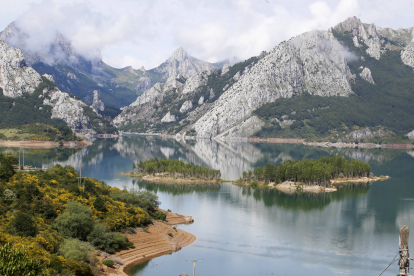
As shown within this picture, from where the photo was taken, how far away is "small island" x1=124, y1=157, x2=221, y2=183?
409ft

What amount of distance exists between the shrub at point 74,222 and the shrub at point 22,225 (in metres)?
6.39

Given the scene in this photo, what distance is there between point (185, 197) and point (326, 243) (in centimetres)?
4511

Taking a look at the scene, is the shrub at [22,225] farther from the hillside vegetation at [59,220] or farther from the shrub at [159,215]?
the shrub at [159,215]

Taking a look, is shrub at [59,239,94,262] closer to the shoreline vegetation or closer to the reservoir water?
the shoreline vegetation

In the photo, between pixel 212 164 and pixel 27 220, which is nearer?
pixel 27 220

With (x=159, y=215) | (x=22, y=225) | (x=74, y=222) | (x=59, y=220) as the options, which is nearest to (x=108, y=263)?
(x=74, y=222)

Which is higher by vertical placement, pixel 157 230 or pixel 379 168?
pixel 379 168

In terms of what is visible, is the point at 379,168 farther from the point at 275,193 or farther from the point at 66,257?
the point at 66,257

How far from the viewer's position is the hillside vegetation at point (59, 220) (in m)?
36.0

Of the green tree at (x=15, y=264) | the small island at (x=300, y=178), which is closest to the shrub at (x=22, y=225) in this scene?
the green tree at (x=15, y=264)

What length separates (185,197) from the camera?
328 ft

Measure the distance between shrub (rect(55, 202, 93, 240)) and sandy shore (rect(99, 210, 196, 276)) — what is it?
429 cm

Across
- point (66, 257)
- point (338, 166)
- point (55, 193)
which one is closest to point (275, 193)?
point (338, 166)

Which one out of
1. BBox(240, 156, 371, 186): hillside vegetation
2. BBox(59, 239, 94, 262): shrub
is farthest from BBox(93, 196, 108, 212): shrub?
BBox(240, 156, 371, 186): hillside vegetation
